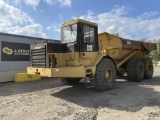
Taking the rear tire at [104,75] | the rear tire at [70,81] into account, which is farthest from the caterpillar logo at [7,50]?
the rear tire at [104,75]

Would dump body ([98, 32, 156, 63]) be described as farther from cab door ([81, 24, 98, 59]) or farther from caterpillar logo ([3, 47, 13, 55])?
caterpillar logo ([3, 47, 13, 55])

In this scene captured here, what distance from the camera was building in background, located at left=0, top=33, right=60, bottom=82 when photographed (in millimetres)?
12703

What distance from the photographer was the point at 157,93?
823 cm

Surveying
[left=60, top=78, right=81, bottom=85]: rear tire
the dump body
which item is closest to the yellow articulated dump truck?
[left=60, top=78, right=81, bottom=85]: rear tire

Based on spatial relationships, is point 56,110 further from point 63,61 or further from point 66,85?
point 66,85

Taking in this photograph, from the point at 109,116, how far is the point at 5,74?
897 cm

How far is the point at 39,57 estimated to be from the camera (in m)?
8.12

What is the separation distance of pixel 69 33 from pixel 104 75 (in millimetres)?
2351

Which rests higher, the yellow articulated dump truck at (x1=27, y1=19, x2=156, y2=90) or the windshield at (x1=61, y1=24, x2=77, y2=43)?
the windshield at (x1=61, y1=24, x2=77, y2=43)

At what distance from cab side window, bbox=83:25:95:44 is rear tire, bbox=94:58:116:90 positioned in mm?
1094

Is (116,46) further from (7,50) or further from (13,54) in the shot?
(7,50)

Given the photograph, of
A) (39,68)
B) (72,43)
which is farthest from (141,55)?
(39,68)

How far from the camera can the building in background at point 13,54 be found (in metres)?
12.7

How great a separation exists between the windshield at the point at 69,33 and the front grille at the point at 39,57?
116 centimetres
